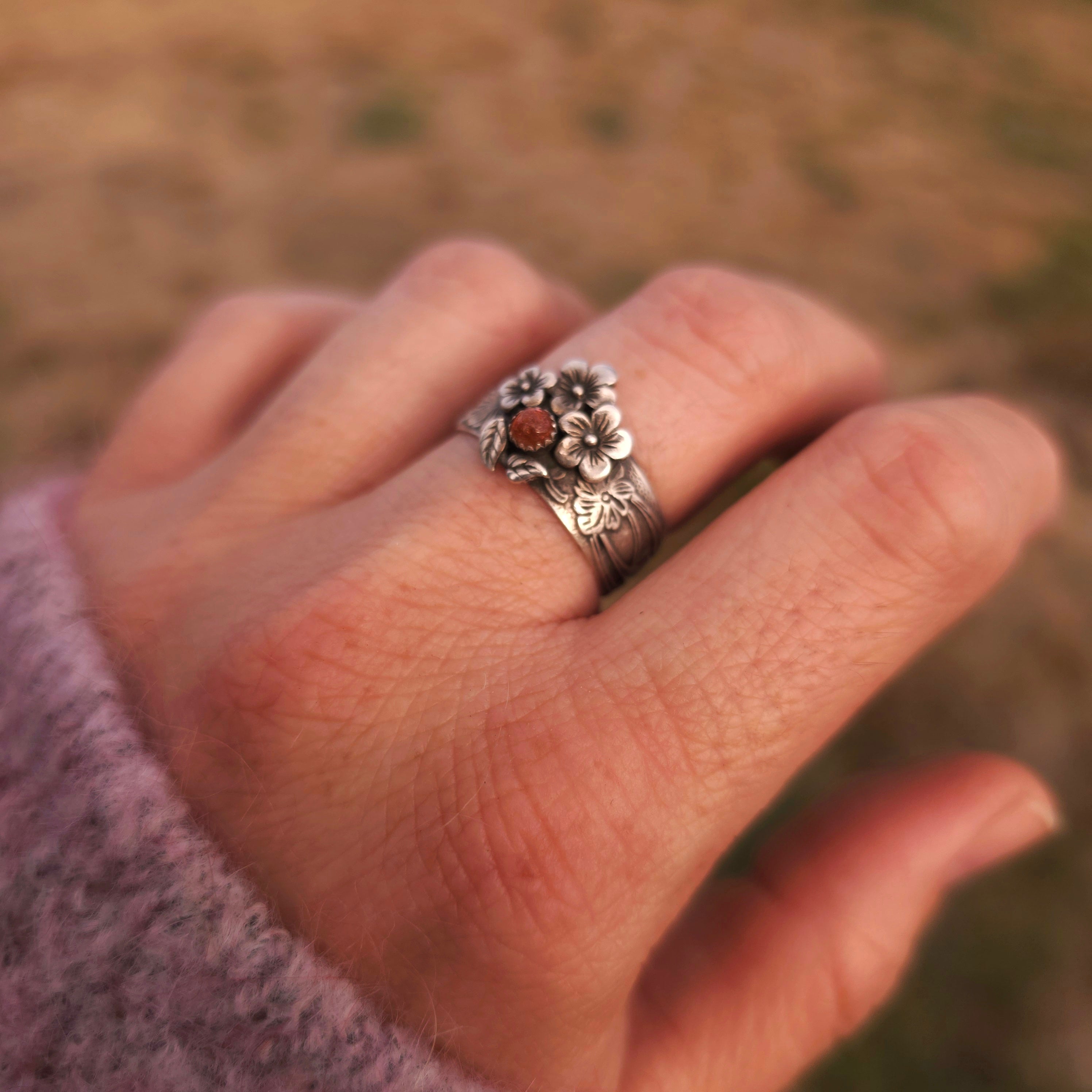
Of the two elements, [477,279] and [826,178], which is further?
[826,178]

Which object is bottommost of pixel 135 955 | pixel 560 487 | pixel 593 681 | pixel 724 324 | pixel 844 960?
pixel 844 960

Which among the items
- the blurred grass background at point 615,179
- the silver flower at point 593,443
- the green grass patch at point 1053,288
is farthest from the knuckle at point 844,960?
the green grass patch at point 1053,288

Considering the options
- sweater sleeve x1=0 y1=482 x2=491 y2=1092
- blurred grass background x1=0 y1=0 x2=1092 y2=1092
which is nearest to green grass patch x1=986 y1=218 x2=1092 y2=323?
blurred grass background x1=0 y1=0 x2=1092 y2=1092

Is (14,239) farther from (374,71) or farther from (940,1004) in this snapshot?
(940,1004)

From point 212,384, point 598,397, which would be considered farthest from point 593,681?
point 212,384

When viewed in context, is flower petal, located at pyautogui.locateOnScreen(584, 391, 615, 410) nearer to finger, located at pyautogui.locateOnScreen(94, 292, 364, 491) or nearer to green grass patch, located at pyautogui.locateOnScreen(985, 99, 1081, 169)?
finger, located at pyautogui.locateOnScreen(94, 292, 364, 491)

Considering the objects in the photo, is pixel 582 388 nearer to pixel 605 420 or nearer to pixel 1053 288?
pixel 605 420

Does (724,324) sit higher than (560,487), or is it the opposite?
(724,324)
